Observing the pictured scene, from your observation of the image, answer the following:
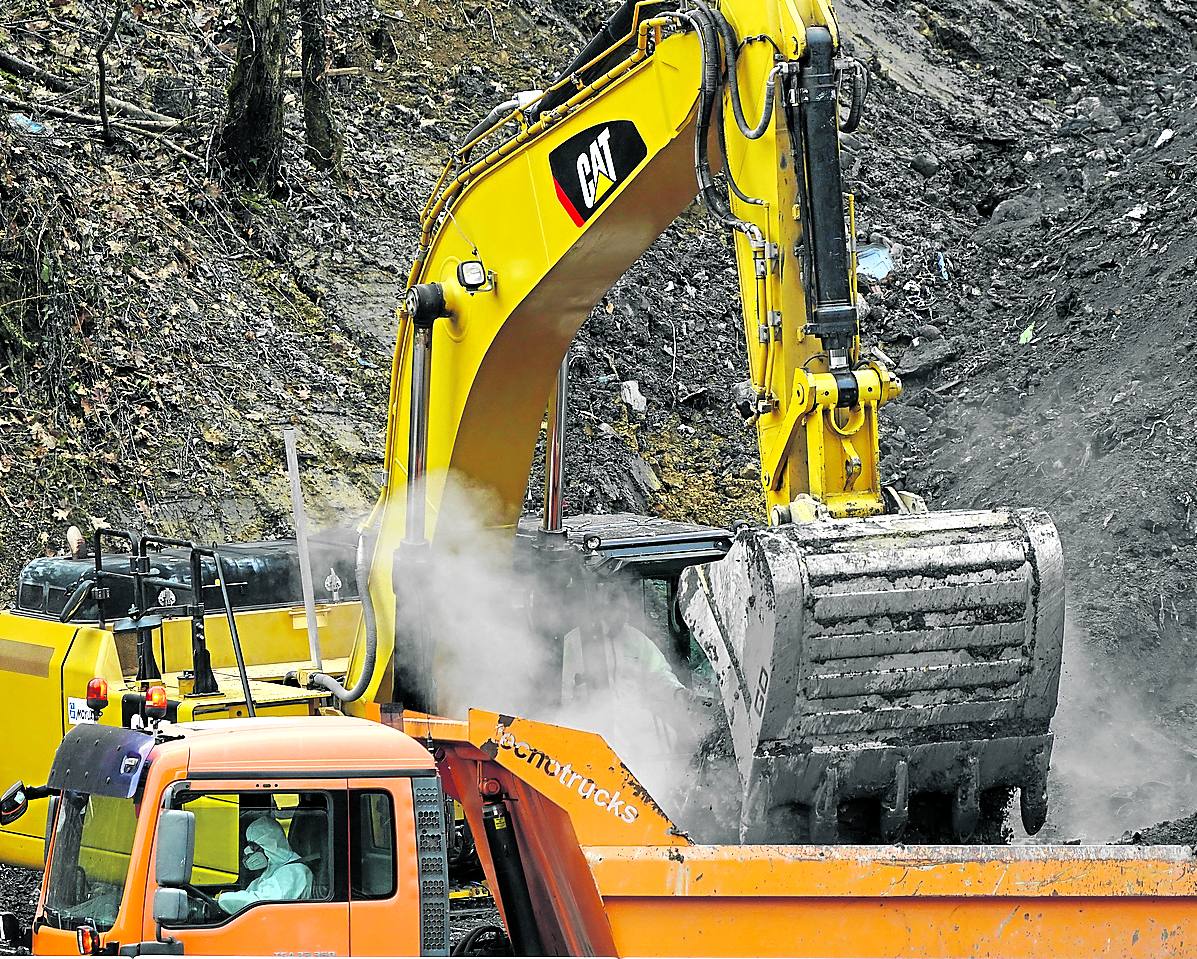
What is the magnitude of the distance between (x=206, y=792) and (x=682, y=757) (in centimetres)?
269

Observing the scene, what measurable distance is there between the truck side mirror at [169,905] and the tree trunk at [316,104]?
38.9ft

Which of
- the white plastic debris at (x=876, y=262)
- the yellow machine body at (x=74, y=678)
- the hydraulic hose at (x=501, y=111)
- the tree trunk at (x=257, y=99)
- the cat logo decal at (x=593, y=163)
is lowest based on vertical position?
the yellow machine body at (x=74, y=678)

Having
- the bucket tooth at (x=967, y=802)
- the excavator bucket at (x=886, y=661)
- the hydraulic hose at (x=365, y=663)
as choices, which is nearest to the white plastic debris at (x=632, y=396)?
the hydraulic hose at (x=365, y=663)

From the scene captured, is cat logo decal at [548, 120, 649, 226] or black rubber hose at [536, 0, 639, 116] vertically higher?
black rubber hose at [536, 0, 639, 116]

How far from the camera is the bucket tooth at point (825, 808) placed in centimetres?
550

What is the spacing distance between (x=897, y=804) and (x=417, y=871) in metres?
1.67

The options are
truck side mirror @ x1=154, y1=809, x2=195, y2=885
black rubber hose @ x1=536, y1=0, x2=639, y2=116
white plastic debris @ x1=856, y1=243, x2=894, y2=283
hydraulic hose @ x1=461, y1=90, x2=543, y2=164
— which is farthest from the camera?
white plastic debris @ x1=856, y1=243, x2=894, y2=283

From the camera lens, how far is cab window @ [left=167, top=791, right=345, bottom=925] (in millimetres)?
5000

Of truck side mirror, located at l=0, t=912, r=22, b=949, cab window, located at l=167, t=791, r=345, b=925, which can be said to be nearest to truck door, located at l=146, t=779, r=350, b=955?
cab window, located at l=167, t=791, r=345, b=925

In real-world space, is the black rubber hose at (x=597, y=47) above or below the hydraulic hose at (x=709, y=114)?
above

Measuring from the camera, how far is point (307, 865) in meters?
5.10

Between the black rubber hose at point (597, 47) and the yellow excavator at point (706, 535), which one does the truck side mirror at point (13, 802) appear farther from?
the black rubber hose at point (597, 47)

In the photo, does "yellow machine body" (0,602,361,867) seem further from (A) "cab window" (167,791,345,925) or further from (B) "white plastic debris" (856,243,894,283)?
(B) "white plastic debris" (856,243,894,283)

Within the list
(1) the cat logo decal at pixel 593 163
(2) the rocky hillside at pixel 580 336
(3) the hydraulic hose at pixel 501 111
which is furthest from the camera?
(2) the rocky hillside at pixel 580 336
